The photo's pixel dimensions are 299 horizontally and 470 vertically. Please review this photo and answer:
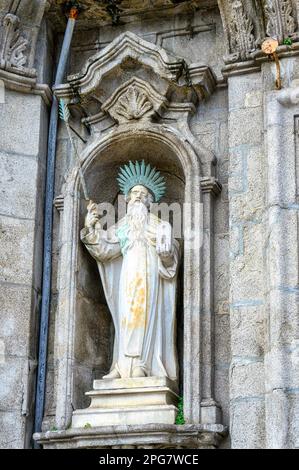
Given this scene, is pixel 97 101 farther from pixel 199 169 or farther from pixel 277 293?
pixel 277 293

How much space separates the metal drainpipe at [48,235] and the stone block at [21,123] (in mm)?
169

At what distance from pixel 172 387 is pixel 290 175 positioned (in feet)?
5.33

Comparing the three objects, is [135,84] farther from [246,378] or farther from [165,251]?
[246,378]

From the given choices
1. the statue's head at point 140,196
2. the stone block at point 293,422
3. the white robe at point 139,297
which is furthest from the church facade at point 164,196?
the statue's head at point 140,196

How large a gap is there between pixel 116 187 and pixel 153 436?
2.15 metres

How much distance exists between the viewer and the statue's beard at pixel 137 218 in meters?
8.39

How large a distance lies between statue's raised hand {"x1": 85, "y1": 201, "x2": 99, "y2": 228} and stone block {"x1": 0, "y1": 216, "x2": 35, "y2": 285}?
0.40m

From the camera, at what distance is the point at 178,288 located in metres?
8.37

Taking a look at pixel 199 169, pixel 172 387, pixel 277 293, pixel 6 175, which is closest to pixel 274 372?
pixel 277 293

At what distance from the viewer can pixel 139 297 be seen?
26.8 feet

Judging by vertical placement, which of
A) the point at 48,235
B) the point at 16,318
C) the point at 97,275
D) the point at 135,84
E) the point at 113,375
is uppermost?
the point at 135,84

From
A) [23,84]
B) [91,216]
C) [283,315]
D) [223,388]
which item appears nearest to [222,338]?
[223,388]
